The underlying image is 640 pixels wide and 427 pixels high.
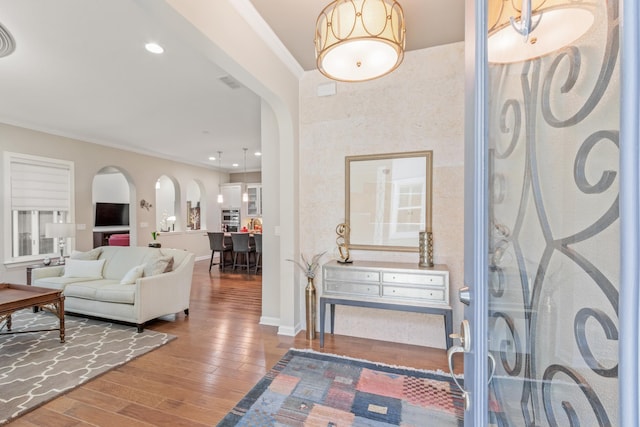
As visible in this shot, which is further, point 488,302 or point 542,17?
point 488,302

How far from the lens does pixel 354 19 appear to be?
1.64 meters

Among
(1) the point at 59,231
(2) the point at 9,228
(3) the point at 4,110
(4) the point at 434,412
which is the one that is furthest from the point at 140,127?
(4) the point at 434,412

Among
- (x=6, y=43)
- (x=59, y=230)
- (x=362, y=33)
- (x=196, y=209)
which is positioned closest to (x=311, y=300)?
(x=362, y=33)

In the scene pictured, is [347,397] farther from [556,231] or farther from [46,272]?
[46,272]

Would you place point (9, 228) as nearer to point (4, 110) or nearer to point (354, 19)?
point (4, 110)

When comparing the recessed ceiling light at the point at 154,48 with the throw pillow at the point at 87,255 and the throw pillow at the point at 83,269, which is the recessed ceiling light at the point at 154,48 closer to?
the throw pillow at the point at 83,269

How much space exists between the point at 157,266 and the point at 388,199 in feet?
9.66

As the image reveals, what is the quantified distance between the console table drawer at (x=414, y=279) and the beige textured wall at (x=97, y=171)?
6.12 meters

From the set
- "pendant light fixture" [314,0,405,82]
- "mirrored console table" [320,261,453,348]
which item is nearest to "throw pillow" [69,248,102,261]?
"mirrored console table" [320,261,453,348]

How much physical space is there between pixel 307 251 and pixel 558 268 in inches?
112

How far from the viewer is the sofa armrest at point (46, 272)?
402cm

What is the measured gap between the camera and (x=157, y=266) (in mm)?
3604

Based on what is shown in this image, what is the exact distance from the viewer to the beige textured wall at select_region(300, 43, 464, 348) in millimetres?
2760

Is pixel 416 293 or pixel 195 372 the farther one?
pixel 416 293
